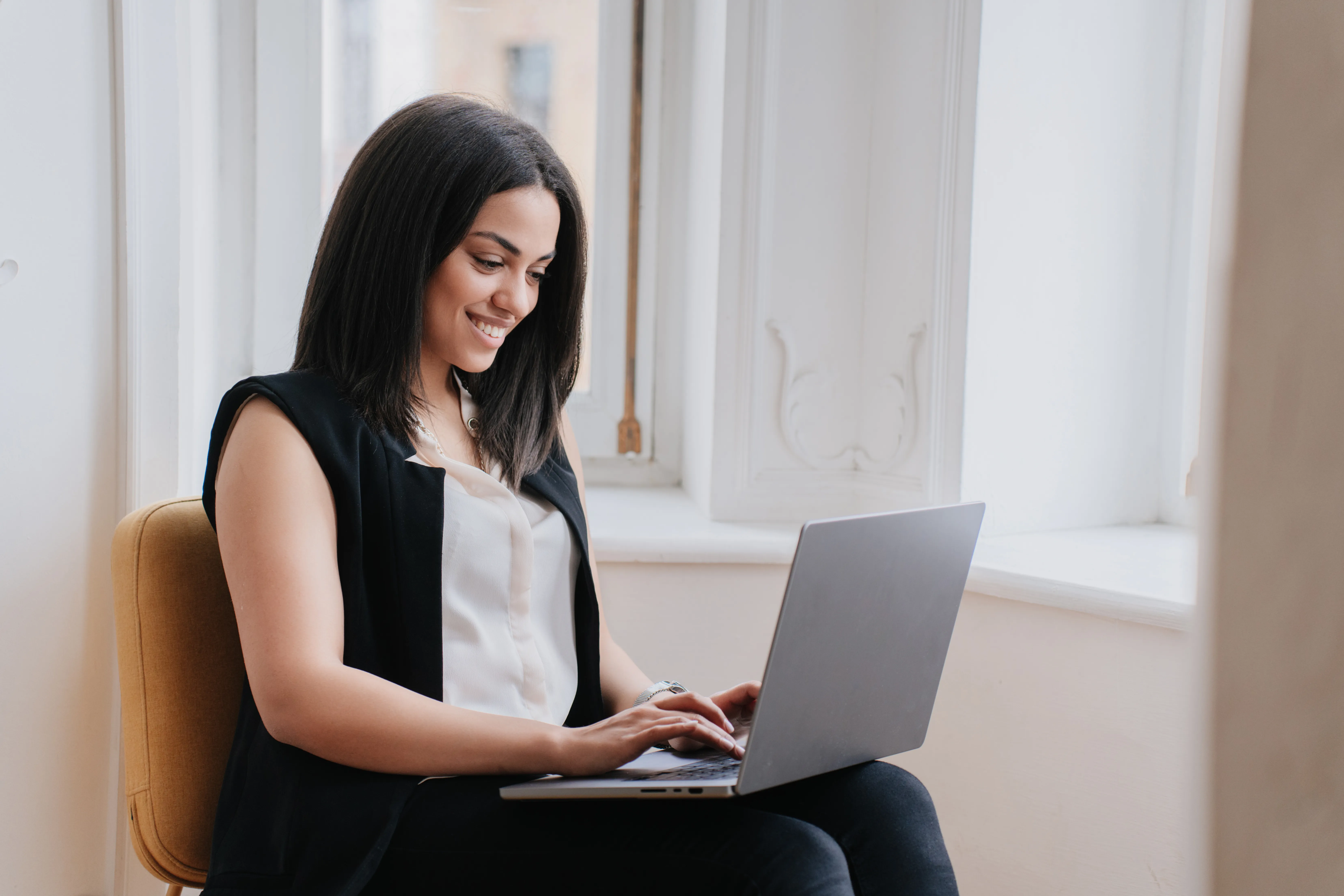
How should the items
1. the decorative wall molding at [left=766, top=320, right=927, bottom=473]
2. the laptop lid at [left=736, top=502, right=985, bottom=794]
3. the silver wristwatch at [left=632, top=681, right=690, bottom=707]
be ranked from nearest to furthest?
the laptop lid at [left=736, top=502, right=985, bottom=794]
the silver wristwatch at [left=632, top=681, right=690, bottom=707]
the decorative wall molding at [left=766, top=320, right=927, bottom=473]

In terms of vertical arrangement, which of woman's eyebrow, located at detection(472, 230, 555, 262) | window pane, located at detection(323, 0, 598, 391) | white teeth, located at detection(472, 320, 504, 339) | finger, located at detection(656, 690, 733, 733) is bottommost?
finger, located at detection(656, 690, 733, 733)

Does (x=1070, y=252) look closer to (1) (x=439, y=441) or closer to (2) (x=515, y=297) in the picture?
(2) (x=515, y=297)

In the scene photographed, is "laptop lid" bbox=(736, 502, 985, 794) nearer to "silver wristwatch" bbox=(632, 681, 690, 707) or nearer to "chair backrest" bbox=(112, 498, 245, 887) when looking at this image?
"silver wristwatch" bbox=(632, 681, 690, 707)

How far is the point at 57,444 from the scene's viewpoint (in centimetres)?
122

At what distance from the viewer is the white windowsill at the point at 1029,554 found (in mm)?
1366

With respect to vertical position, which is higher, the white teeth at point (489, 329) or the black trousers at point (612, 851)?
the white teeth at point (489, 329)

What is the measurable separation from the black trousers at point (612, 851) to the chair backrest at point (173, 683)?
0.97 feet

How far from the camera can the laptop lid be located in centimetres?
81

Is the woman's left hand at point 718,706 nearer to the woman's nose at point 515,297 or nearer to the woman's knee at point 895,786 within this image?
the woman's knee at point 895,786

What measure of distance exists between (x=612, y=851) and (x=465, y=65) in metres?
1.57

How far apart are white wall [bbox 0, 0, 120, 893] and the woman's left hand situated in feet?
2.48

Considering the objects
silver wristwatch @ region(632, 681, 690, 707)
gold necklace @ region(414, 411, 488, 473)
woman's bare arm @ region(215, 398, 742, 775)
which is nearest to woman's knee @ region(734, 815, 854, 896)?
woman's bare arm @ region(215, 398, 742, 775)

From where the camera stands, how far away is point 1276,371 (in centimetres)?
8

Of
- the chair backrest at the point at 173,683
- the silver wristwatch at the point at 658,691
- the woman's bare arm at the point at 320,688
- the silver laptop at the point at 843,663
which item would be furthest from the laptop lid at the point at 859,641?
the chair backrest at the point at 173,683
